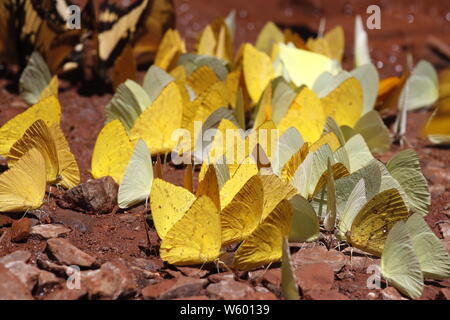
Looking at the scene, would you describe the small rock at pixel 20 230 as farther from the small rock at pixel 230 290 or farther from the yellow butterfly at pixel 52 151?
the small rock at pixel 230 290

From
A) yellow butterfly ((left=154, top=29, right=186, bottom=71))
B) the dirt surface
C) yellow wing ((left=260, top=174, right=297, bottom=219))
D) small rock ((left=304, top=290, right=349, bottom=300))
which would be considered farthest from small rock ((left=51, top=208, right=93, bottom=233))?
yellow butterfly ((left=154, top=29, right=186, bottom=71))

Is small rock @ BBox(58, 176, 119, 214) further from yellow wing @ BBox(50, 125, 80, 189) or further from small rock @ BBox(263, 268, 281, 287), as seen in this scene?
small rock @ BBox(263, 268, 281, 287)

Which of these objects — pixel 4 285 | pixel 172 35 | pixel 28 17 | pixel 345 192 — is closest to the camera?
pixel 4 285

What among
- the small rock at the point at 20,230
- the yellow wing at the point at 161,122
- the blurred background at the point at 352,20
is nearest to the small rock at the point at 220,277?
the small rock at the point at 20,230

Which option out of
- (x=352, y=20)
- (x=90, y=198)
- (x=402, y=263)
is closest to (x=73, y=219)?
(x=90, y=198)

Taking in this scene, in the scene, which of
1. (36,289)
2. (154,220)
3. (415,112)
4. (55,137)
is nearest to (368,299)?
(154,220)

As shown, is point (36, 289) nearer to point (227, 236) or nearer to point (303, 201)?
point (227, 236)
